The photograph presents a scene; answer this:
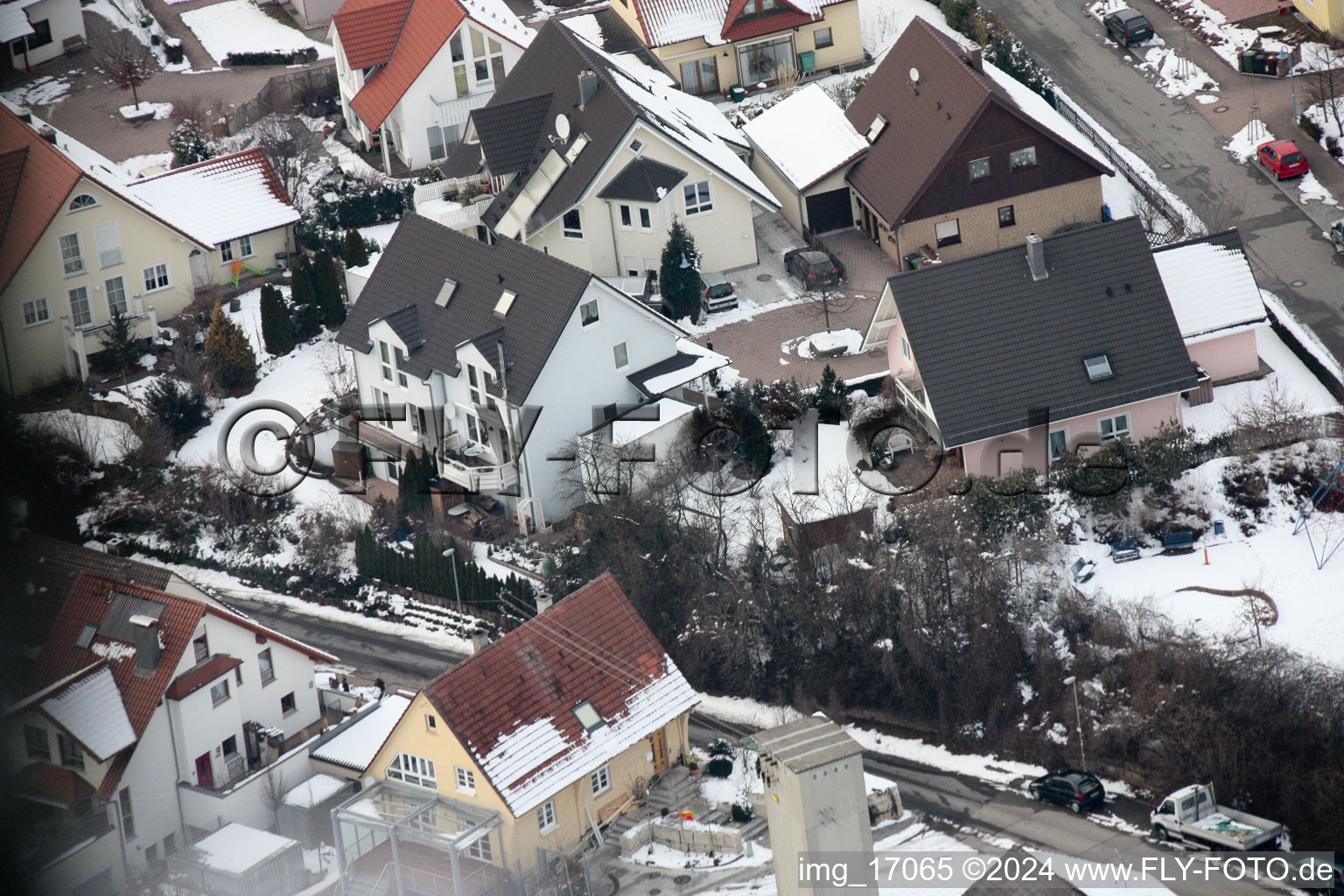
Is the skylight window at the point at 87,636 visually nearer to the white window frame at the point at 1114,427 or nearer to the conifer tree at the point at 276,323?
the conifer tree at the point at 276,323

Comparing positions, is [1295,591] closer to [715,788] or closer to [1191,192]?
[715,788]

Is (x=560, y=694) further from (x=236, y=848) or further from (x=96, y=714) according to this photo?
(x=96, y=714)

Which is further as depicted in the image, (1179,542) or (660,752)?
(1179,542)

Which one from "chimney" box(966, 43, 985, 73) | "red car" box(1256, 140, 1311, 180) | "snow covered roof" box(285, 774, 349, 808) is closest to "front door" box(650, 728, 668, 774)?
"snow covered roof" box(285, 774, 349, 808)

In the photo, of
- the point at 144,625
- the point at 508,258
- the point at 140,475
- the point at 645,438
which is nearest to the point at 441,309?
the point at 508,258

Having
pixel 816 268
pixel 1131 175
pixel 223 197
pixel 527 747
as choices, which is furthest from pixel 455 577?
pixel 1131 175

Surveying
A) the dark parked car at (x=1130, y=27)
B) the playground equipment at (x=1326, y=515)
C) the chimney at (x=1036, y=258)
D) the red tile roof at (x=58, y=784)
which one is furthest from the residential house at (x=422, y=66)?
the playground equipment at (x=1326, y=515)
